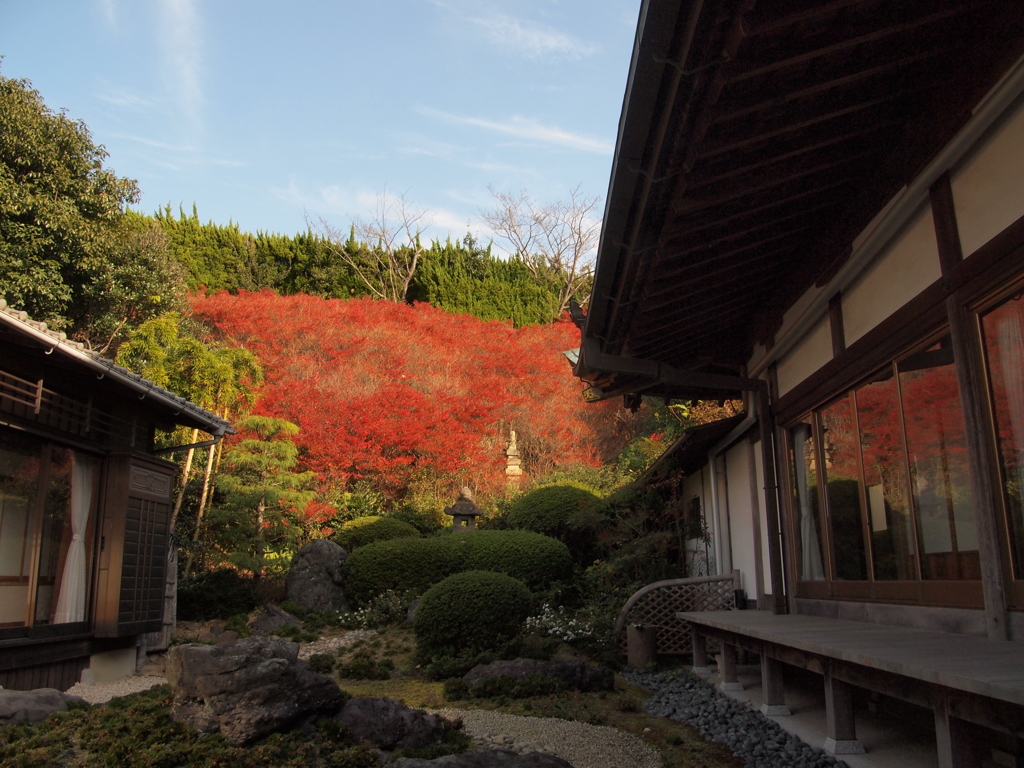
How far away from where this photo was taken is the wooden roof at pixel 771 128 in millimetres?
2652

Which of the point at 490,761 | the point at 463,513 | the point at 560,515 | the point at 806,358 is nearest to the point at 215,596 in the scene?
the point at 463,513

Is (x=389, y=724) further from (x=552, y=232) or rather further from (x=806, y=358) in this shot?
(x=552, y=232)

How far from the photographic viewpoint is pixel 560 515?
1419 centimetres

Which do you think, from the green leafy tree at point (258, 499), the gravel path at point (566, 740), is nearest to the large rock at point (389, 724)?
the gravel path at point (566, 740)

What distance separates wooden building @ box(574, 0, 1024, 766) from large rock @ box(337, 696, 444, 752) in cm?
203

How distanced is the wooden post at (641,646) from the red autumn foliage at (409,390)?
9128 millimetres

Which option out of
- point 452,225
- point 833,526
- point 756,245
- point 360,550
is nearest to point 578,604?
point 360,550

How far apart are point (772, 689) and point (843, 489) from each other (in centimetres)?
142

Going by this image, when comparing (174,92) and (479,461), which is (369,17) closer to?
(174,92)

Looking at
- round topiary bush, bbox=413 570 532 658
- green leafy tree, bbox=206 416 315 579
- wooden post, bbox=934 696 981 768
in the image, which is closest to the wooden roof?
wooden post, bbox=934 696 981 768

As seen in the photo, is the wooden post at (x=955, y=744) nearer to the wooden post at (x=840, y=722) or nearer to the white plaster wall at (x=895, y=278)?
the wooden post at (x=840, y=722)

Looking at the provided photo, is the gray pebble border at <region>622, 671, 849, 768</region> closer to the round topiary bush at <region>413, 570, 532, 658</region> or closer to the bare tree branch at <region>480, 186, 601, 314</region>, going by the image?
the round topiary bush at <region>413, 570, 532, 658</region>

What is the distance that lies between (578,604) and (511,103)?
12.0 m

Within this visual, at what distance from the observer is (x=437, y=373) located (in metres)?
19.7
